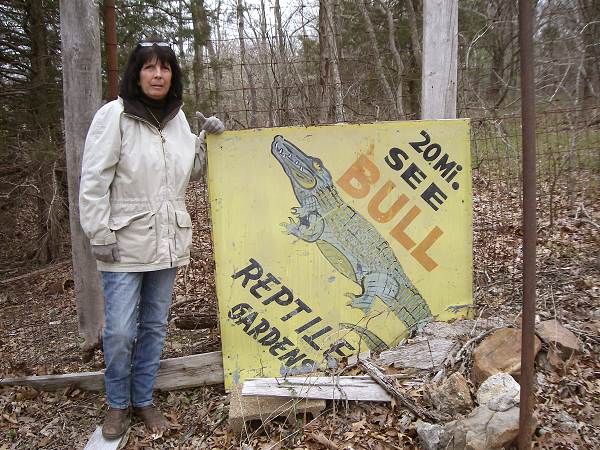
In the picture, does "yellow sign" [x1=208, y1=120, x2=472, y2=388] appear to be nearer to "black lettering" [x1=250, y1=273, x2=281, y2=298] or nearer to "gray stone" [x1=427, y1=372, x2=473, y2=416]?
"black lettering" [x1=250, y1=273, x2=281, y2=298]

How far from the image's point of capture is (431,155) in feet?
11.1

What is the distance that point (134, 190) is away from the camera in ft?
8.85

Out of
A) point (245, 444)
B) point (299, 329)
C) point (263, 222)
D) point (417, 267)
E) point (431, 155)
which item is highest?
point (431, 155)

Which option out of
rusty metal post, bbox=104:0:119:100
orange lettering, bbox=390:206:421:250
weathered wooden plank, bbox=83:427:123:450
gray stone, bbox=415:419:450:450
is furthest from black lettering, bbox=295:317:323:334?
rusty metal post, bbox=104:0:119:100

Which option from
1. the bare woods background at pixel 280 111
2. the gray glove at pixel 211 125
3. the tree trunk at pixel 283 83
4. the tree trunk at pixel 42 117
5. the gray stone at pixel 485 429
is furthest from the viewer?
the tree trunk at pixel 42 117

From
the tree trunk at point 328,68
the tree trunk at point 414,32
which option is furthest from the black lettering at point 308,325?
the tree trunk at point 414,32

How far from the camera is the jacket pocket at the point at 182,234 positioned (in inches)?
111

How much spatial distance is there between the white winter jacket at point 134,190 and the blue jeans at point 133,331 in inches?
5.0

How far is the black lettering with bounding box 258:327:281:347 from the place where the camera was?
3.29 metres

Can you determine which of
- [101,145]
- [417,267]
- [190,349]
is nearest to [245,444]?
[190,349]

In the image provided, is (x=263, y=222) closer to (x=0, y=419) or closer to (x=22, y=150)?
(x=0, y=419)

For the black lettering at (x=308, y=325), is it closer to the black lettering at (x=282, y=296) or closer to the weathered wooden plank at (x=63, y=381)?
the black lettering at (x=282, y=296)

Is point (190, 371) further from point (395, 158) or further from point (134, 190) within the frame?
point (395, 158)

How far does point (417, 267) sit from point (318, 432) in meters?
1.29
